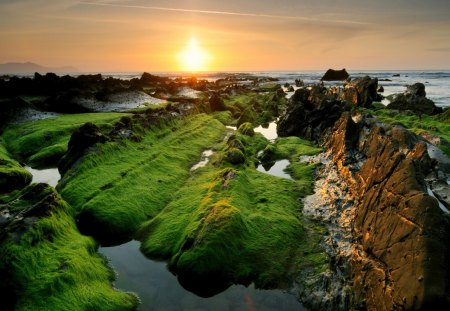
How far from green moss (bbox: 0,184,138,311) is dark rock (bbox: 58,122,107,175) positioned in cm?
1054

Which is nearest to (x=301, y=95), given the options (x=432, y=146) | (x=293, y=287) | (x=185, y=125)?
(x=185, y=125)

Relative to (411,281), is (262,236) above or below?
below

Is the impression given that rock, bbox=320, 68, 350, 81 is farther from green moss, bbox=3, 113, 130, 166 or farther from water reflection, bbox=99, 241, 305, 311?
water reflection, bbox=99, 241, 305, 311

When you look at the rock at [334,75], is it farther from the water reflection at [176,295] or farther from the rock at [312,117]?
the water reflection at [176,295]

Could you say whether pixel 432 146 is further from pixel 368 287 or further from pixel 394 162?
pixel 368 287

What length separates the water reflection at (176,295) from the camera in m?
13.4

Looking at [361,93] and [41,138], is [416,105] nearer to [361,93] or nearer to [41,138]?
[361,93]

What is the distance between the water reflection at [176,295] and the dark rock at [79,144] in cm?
1452

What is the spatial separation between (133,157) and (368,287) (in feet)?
72.5

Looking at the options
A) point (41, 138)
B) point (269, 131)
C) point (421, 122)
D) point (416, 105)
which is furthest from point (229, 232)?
point (416, 105)

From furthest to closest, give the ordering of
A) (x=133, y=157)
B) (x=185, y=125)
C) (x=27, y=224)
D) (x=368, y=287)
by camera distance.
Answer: (x=185, y=125) < (x=133, y=157) < (x=27, y=224) < (x=368, y=287)

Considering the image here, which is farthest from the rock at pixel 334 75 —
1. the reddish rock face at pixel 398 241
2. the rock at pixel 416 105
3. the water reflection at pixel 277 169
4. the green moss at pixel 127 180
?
the reddish rock face at pixel 398 241

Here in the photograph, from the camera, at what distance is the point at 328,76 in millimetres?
181875

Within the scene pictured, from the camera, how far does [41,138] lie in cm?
3766
